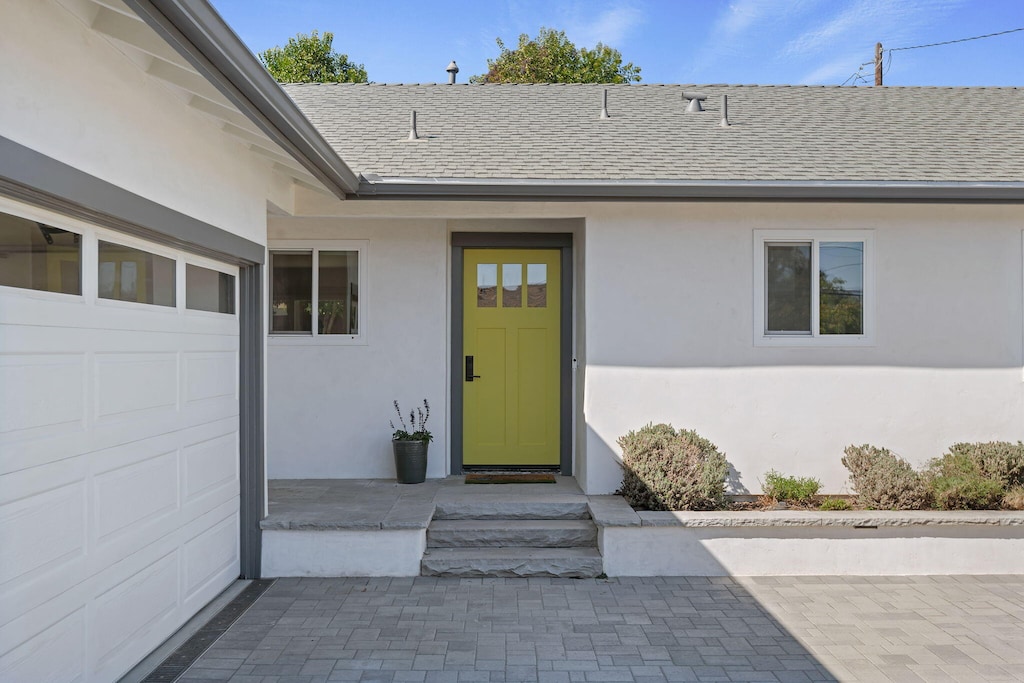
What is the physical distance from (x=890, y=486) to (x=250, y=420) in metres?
4.91

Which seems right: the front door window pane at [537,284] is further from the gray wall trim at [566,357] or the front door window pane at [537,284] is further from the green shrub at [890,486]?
the green shrub at [890,486]

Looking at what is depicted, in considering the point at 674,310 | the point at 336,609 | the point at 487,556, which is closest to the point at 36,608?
the point at 336,609

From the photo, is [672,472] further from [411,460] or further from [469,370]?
[469,370]

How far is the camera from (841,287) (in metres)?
6.73

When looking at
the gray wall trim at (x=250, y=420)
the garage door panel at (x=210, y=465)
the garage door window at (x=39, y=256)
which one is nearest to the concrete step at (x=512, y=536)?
the gray wall trim at (x=250, y=420)

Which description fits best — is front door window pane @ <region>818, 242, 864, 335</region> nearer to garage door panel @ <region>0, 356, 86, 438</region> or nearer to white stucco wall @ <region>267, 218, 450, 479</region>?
white stucco wall @ <region>267, 218, 450, 479</region>

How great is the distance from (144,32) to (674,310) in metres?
4.60

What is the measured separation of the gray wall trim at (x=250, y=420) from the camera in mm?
5621

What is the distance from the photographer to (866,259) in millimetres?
6691

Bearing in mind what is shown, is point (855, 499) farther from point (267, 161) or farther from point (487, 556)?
point (267, 161)

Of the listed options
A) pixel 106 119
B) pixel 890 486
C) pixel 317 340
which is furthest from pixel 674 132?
pixel 106 119

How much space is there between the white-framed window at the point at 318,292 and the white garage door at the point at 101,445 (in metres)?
2.29

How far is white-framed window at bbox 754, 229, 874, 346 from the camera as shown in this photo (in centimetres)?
666

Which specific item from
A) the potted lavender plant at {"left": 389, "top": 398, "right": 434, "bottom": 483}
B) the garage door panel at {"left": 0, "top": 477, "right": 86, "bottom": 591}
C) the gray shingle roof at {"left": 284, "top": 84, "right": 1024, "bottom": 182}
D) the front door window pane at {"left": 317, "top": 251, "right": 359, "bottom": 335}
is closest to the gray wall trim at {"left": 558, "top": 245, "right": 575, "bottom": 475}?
the gray shingle roof at {"left": 284, "top": 84, "right": 1024, "bottom": 182}
